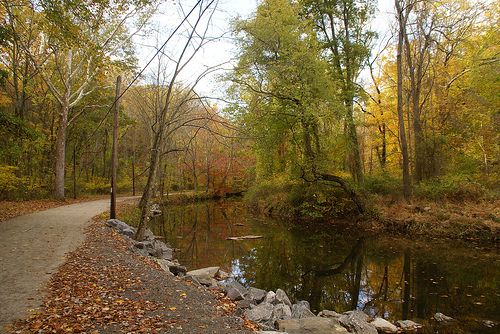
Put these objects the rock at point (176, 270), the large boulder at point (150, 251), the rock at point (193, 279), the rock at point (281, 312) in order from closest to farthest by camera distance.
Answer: the rock at point (281, 312)
the rock at point (193, 279)
the rock at point (176, 270)
the large boulder at point (150, 251)

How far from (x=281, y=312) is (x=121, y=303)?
3416 mm

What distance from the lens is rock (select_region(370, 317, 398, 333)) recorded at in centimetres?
673

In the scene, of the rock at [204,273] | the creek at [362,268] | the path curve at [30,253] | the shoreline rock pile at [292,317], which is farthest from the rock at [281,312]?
the path curve at [30,253]

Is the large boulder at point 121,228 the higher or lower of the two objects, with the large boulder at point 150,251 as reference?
higher

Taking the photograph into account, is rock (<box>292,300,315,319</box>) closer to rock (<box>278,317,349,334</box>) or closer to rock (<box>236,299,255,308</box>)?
rock (<box>278,317,349,334</box>)

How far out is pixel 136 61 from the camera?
22469mm

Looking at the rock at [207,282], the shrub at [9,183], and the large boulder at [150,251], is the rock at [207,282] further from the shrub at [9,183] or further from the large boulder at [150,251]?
the shrub at [9,183]

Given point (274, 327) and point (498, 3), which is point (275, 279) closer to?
point (274, 327)

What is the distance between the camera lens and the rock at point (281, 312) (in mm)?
7000

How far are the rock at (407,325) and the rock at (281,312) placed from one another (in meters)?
2.31

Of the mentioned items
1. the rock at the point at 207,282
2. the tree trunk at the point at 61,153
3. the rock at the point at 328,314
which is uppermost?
the tree trunk at the point at 61,153

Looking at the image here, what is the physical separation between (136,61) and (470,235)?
21542 mm

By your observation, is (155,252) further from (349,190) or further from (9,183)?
(9,183)

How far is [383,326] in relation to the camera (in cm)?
689
